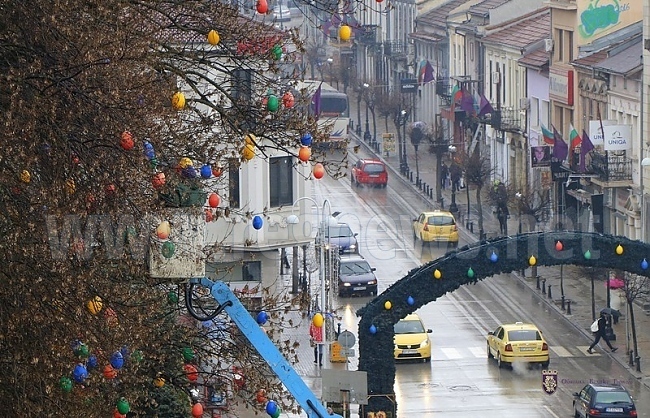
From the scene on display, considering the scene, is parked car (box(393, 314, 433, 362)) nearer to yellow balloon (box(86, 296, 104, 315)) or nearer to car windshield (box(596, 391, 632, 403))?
car windshield (box(596, 391, 632, 403))

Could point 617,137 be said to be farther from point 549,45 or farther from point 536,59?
point 536,59

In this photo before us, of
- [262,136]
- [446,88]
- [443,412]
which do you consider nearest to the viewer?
[262,136]

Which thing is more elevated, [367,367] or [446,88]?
[446,88]

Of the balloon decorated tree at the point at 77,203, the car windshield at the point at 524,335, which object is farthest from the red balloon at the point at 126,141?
the car windshield at the point at 524,335

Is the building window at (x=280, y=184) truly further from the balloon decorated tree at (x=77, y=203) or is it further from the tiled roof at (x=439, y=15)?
the tiled roof at (x=439, y=15)

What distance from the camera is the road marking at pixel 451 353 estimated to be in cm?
4325

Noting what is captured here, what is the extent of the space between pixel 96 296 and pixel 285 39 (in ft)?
21.2

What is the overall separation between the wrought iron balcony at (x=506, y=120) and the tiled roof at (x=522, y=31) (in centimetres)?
283

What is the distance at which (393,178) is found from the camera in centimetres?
7862

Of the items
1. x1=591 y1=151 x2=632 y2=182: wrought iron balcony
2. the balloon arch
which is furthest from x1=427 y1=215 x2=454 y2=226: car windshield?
the balloon arch

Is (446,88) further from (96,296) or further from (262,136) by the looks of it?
(96,296)

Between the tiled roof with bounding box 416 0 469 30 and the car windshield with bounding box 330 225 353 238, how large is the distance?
31.7 m

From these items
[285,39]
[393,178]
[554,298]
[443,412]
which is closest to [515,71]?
[393,178]

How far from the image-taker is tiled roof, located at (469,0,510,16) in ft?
262
